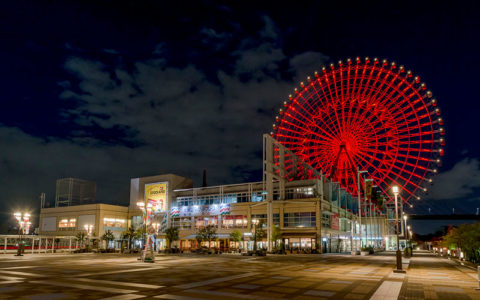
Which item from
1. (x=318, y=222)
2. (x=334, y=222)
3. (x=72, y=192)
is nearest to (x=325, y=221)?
(x=318, y=222)

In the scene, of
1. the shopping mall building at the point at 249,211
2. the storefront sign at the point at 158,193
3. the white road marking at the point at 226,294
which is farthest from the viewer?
the storefront sign at the point at 158,193

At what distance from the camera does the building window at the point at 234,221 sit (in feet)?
254

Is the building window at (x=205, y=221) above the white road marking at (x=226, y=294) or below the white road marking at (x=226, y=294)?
above

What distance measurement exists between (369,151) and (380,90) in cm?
972

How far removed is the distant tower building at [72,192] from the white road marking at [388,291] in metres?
110

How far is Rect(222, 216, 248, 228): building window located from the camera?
77562 mm

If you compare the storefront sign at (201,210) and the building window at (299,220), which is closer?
the building window at (299,220)

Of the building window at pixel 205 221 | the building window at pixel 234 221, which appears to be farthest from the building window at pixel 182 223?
the building window at pixel 234 221

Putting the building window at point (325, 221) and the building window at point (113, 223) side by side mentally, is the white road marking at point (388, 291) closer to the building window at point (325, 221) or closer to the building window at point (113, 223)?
the building window at point (325, 221)

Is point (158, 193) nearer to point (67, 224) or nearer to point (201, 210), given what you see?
point (201, 210)

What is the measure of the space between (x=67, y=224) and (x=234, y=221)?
48.9 m

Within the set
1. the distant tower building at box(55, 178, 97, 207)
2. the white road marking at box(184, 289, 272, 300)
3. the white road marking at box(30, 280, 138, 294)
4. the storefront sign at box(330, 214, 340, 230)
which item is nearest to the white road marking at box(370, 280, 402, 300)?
the white road marking at box(184, 289, 272, 300)

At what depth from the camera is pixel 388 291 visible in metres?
17.6

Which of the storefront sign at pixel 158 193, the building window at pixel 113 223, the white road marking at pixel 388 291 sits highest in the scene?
the storefront sign at pixel 158 193
